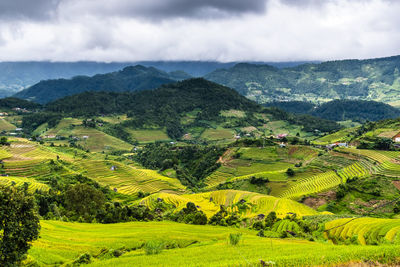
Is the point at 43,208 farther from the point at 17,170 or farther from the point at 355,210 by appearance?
the point at 355,210

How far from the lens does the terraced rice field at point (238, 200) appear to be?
55.3 metres

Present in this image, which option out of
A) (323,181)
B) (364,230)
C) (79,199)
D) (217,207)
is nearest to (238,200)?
(217,207)

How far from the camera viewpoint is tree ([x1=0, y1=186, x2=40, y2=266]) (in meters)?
17.5

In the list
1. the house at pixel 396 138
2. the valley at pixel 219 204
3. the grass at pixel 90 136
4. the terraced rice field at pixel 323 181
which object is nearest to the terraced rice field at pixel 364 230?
the valley at pixel 219 204

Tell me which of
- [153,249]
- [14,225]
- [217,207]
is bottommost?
[217,207]

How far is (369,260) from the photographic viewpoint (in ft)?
49.9

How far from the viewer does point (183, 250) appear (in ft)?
73.4

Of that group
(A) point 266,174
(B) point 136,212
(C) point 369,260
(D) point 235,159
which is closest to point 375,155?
(A) point 266,174

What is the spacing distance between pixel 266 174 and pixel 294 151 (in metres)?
24.9

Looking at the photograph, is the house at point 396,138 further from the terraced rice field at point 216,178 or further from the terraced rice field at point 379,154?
the terraced rice field at point 216,178

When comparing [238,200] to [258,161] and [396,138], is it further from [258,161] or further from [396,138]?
[396,138]

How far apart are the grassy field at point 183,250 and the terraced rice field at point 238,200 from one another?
24.0 meters

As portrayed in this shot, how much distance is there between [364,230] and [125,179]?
228 ft

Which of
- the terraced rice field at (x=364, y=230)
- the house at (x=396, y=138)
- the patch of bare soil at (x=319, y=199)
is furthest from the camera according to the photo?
the house at (x=396, y=138)
